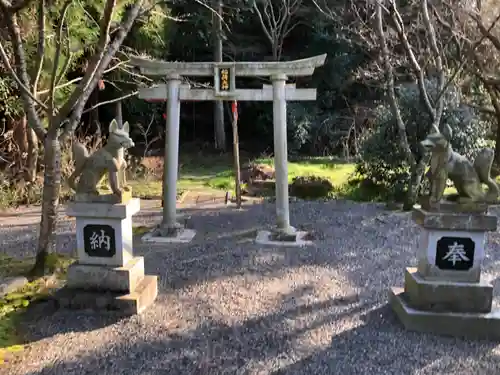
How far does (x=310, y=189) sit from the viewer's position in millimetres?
10469

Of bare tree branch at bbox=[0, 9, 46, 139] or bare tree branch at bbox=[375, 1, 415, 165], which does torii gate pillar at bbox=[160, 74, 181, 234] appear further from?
bare tree branch at bbox=[375, 1, 415, 165]

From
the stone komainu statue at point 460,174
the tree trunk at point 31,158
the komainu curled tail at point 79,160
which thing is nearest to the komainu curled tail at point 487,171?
the stone komainu statue at point 460,174

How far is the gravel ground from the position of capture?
3564 millimetres

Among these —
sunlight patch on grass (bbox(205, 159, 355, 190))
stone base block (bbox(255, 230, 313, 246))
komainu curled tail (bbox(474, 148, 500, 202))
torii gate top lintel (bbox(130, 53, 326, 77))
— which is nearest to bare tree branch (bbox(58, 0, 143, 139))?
torii gate top lintel (bbox(130, 53, 326, 77))

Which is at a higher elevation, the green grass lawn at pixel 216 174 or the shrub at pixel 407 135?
the shrub at pixel 407 135

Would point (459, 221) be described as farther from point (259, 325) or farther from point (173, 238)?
point (173, 238)

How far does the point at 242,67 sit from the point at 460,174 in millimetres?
4004

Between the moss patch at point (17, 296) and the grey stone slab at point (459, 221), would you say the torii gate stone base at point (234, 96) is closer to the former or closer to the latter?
the moss patch at point (17, 296)

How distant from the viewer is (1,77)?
941cm

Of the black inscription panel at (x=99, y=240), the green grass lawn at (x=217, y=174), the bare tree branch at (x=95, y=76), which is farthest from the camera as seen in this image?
the green grass lawn at (x=217, y=174)

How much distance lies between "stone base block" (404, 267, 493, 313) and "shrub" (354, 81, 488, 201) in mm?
5443

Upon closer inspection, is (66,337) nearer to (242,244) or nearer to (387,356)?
(387,356)

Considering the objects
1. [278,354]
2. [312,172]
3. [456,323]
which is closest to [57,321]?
[278,354]

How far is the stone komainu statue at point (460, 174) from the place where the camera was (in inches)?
157
